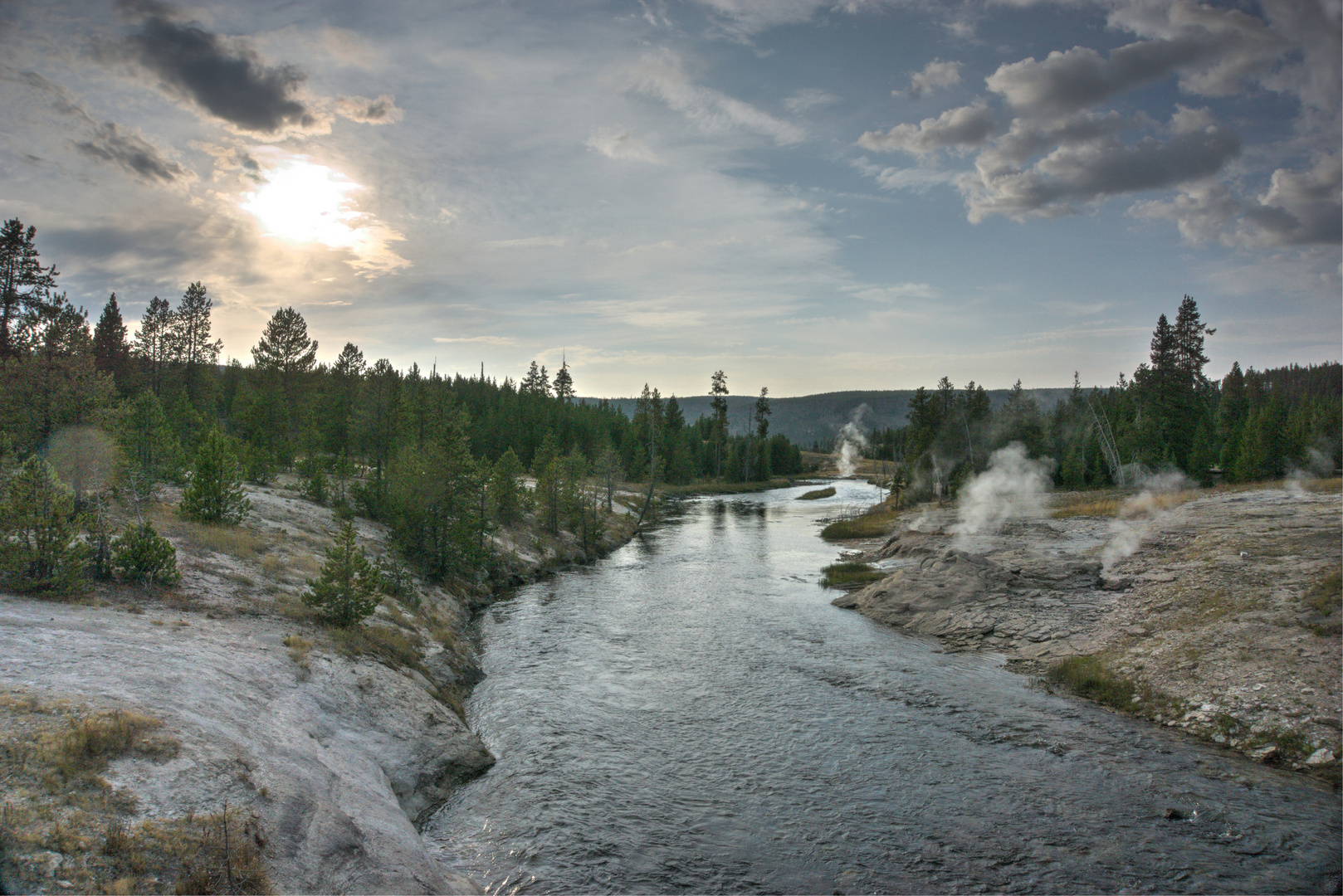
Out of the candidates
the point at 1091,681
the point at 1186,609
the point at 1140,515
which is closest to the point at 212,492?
the point at 1091,681

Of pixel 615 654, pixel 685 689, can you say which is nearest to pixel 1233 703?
pixel 685 689

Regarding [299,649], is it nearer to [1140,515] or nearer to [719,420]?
[1140,515]

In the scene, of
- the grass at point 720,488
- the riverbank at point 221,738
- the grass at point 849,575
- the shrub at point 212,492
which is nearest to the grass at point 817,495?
the grass at point 720,488

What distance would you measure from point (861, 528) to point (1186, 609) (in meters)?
40.0

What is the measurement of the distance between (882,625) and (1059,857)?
18.1 metres

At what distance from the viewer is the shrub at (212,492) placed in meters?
26.2

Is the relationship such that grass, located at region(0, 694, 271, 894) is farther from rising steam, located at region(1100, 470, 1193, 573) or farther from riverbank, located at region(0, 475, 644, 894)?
rising steam, located at region(1100, 470, 1193, 573)

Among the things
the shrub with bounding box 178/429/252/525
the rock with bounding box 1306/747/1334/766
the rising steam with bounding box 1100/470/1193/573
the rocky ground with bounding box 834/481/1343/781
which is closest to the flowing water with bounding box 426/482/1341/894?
the rock with bounding box 1306/747/1334/766

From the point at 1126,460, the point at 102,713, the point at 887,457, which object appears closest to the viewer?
the point at 102,713

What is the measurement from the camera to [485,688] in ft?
73.9

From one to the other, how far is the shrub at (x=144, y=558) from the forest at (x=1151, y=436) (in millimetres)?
70739

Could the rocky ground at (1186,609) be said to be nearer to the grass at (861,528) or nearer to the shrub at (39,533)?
the grass at (861,528)

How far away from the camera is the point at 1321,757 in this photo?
14.9 metres

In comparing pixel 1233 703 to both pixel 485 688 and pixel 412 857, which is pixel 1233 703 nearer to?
pixel 412 857
